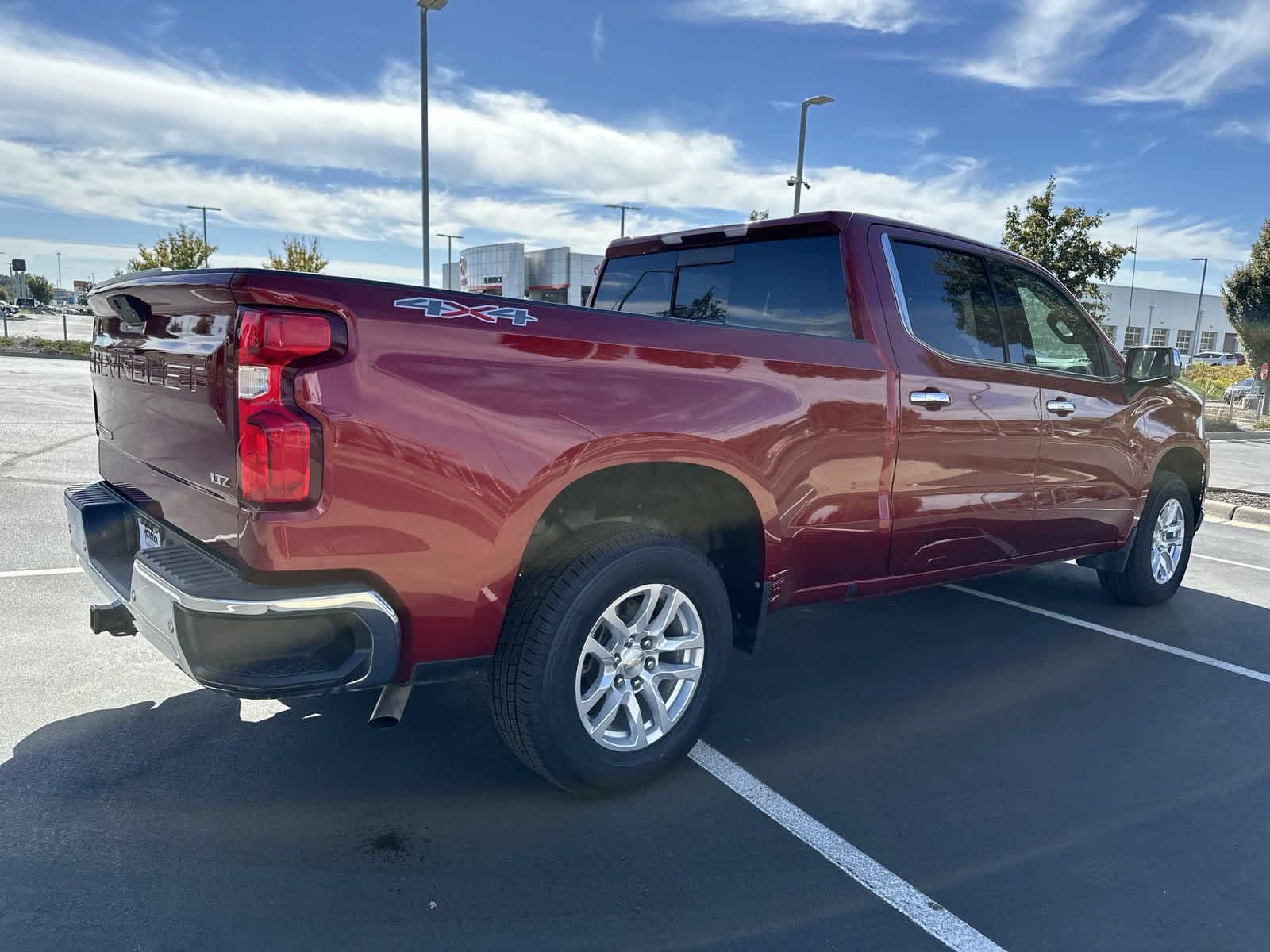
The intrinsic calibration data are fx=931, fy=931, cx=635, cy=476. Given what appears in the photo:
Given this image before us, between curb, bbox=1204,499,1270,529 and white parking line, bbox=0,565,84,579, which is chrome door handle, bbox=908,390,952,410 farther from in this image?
curb, bbox=1204,499,1270,529

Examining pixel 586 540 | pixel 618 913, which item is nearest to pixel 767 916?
pixel 618 913

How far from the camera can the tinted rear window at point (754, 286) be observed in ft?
12.4

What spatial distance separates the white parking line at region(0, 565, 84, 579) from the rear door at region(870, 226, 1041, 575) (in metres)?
4.48

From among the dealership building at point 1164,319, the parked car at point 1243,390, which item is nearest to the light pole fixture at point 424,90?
the parked car at point 1243,390

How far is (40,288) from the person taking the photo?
103 metres

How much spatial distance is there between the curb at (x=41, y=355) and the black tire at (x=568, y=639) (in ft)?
96.1

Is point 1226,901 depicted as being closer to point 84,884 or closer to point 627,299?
point 84,884

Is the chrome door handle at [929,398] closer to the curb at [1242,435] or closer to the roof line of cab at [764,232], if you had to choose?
the roof line of cab at [764,232]

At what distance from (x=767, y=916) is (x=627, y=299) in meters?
3.11

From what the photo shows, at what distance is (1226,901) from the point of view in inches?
104

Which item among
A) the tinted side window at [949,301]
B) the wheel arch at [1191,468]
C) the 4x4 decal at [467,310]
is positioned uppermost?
the tinted side window at [949,301]

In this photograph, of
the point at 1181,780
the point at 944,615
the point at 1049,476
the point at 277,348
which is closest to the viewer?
the point at 277,348

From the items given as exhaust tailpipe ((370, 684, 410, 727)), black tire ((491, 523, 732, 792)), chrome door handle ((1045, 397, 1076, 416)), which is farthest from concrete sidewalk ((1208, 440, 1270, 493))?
exhaust tailpipe ((370, 684, 410, 727))

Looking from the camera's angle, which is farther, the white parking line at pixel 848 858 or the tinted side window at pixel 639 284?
the tinted side window at pixel 639 284
